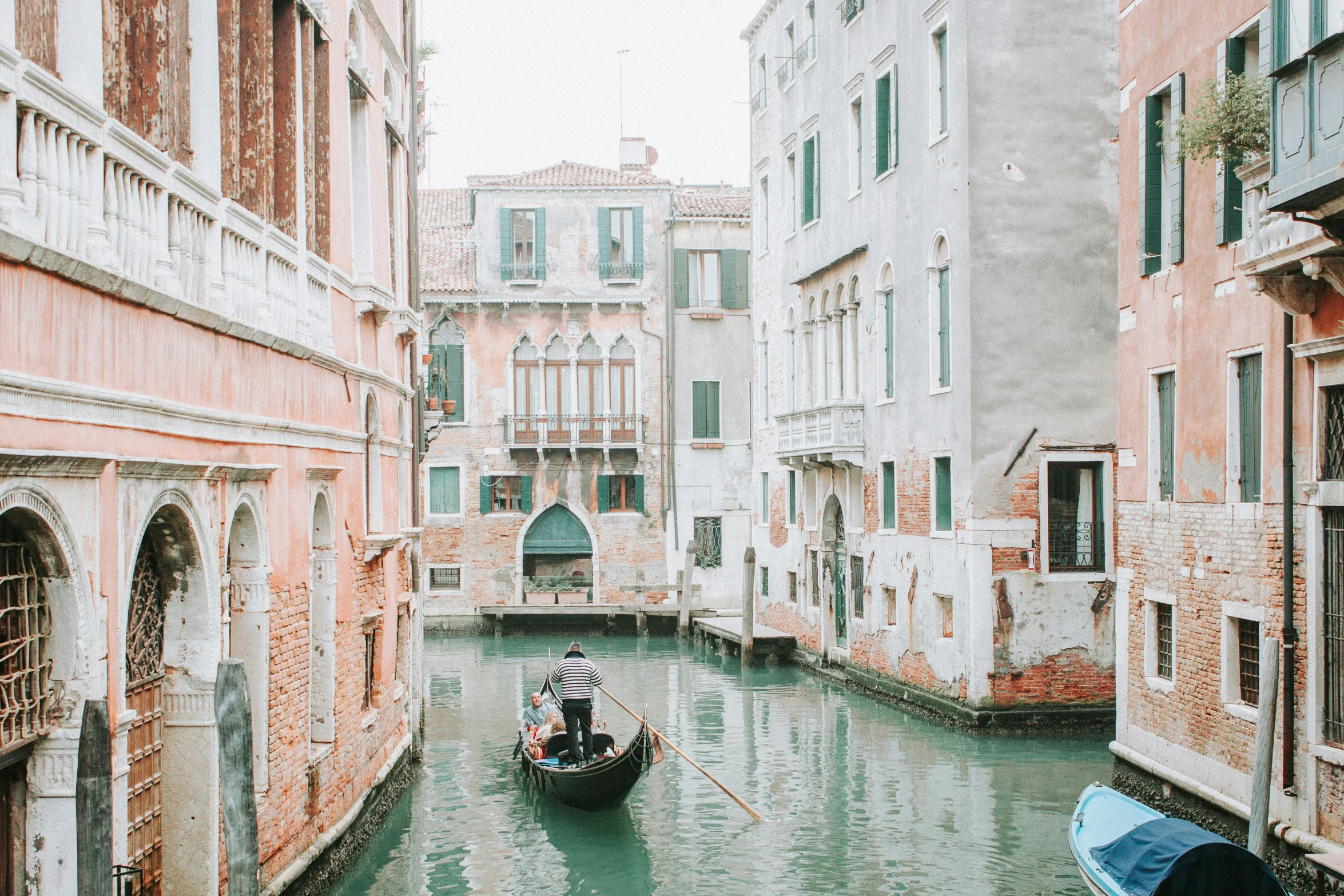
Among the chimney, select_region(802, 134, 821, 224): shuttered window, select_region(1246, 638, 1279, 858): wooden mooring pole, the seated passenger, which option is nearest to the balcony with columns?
select_region(802, 134, 821, 224): shuttered window

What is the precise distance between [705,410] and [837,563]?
8.85m

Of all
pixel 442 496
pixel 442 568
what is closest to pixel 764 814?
pixel 442 568

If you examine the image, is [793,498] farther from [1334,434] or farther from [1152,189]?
[1334,434]

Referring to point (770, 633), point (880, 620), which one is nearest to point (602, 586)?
point (770, 633)

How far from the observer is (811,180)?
63.9ft

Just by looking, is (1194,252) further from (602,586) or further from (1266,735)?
(602,586)

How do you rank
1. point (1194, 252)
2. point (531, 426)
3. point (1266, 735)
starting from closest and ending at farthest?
1. point (1266, 735)
2. point (1194, 252)
3. point (531, 426)

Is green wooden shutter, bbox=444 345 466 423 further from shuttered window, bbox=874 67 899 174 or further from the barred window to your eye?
shuttered window, bbox=874 67 899 174

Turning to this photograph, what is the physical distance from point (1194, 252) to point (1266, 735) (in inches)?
132

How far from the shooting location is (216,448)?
611 cm

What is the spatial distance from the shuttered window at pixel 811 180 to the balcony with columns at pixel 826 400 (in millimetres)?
1516

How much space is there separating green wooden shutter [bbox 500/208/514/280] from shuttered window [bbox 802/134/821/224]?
8.31 metres

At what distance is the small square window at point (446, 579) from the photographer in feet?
85.6

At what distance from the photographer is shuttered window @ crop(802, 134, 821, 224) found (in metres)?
19.1
